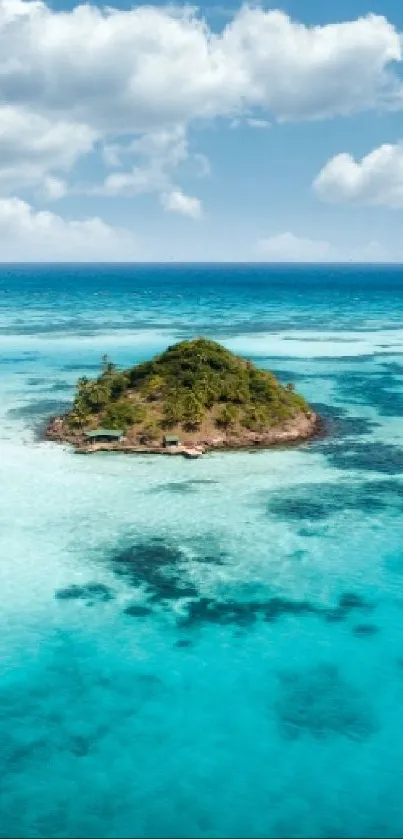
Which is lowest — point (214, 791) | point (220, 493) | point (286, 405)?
point (214, 791)

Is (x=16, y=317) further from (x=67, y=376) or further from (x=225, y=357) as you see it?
(x=225, y=357)

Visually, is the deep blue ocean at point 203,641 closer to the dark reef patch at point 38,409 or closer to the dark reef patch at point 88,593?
the dark reef patch at point 88,593

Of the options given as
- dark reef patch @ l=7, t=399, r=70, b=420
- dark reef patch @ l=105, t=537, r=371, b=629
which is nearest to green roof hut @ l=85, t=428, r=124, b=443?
dark reef patch @ l=7, t=399, r=70, b=420

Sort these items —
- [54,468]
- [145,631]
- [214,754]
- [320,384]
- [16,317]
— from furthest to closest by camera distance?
1. [16,317]
2. [320,384]
3. [54,468]
4. [145,631]
5. [214,754]

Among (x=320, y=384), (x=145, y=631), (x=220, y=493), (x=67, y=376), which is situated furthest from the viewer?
(x=67, y=376)

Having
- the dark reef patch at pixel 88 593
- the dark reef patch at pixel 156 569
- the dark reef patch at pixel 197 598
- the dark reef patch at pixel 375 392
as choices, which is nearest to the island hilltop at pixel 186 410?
the dark reef patch at pixel 375 392

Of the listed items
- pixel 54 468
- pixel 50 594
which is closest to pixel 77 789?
pixel 50 594
